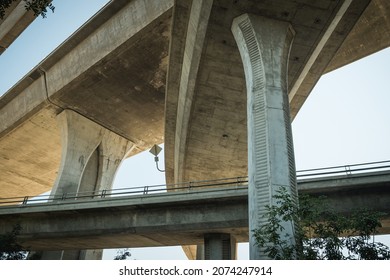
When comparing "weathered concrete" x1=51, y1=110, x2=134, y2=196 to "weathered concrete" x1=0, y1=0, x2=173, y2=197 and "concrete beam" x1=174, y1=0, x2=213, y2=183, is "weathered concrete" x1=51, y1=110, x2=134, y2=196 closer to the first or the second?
"weathered concrete" x1=0, y1=0, x2=173, y2=197

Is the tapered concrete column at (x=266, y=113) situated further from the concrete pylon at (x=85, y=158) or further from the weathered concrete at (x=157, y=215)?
the concrete pylon at (x=85, y=158)

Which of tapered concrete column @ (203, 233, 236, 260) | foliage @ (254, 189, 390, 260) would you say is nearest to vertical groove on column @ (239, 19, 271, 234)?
foliage @ (254, 189, 390, 260)

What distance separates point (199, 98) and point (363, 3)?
934cm

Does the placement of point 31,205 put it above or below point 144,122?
below

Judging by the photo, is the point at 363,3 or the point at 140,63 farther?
the point at 140,63

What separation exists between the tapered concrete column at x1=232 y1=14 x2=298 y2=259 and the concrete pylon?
15066 millimetres

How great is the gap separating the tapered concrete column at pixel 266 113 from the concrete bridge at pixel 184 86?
43 millimetres

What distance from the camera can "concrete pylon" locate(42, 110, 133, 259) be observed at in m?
26.1

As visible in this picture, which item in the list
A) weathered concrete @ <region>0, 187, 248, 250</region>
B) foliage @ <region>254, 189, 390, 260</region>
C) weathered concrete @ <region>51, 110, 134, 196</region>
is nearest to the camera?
foliage @ <region>254, 189, 390, 260</region>

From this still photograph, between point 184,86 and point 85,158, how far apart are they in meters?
11.2

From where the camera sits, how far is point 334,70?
2442 centimetres

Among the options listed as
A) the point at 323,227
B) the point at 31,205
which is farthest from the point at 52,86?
the point at 323,227

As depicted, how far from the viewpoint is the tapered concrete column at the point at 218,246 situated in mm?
18016

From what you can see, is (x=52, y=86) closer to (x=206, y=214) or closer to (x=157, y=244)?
(x=157, y=244)
